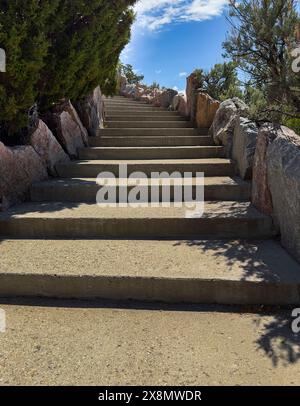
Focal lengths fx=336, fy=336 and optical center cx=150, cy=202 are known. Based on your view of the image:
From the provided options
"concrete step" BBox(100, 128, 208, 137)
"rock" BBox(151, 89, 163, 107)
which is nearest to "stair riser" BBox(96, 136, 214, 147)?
"concrete step" BBox(100, 128, 208, 137)

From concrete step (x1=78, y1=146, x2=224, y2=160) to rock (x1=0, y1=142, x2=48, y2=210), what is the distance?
118 centimetres

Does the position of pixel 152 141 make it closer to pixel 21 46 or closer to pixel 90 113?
pixel 90 113

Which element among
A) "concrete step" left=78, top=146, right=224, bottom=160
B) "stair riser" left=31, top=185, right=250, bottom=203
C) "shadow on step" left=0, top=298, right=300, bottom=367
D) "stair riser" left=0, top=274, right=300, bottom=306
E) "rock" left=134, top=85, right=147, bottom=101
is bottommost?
"shadow on step" left=0, top=298, right=300, bottom=367

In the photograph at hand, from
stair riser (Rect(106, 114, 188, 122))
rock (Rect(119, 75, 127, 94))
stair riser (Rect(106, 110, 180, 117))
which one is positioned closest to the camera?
stair riser (Rect(106, 114, 188, 122))

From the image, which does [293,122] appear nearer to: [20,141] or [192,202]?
[192,202]

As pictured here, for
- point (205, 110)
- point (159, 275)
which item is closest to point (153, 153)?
point (205, 110)

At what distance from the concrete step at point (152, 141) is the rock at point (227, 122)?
0.26 metres

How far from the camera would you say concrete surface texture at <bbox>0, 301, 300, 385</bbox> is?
1.88 metres

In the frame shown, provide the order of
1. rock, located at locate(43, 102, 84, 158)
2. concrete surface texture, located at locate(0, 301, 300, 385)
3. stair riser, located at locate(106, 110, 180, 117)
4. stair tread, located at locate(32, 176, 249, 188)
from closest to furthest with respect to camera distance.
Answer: concrete surface texture, located at locate(0, 301, 300, 385), stair tread, located at locate(32, 176, 249, 188), rock, located at locate(43, 102, 84, 158), stair riser, located at locate(106, 110, 180, 117)

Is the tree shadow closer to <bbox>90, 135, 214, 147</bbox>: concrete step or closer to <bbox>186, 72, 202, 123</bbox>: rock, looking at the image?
<bbox>90, 135, 214, 147</bbox>: concrete step

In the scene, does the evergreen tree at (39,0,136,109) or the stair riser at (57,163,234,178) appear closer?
the evergreen tree at (39,0,136,109)

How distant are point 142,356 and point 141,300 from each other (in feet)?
2.09

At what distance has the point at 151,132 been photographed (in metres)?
6.59

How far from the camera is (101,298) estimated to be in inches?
106
